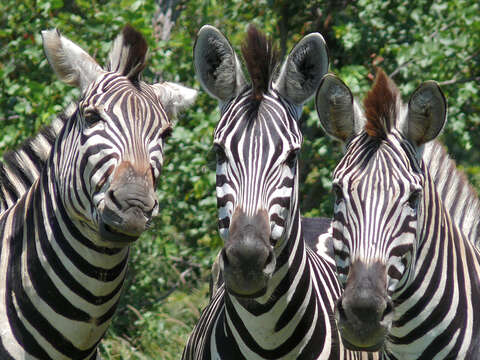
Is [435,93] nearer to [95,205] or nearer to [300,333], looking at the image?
[300,333]

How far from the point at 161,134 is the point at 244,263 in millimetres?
1215

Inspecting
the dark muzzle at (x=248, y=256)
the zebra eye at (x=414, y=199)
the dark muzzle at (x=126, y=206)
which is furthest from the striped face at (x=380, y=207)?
the dark muzzle at (x=126, y=206)

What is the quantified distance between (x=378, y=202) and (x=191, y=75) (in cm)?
515

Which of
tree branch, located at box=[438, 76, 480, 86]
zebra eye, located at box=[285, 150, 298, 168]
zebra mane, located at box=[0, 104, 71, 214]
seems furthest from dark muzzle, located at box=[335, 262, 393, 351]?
tree branch, located at box=[438, 76, 480, 86]

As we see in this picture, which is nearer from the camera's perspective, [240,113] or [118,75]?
[240,113]

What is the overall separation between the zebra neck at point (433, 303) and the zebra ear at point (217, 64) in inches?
52.2

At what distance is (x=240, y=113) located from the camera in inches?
169

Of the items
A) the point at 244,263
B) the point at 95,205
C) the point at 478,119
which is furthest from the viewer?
the point at 478,119

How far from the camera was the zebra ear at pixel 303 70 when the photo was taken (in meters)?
4.43

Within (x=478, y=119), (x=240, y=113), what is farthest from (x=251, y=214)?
(x=478, y=119)

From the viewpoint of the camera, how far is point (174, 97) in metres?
5.11

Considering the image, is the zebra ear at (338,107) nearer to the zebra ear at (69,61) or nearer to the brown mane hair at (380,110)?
the brown mane hair at (380,110)

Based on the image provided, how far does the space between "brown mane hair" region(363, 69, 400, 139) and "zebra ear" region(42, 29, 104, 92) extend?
71.5 inches

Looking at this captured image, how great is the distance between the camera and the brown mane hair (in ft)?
13.3
